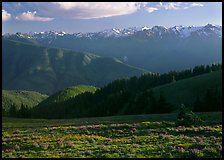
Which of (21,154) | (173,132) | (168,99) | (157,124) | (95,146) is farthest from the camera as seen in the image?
(168,99)

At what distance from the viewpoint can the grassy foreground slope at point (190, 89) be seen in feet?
390

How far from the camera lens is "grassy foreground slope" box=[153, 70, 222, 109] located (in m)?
119

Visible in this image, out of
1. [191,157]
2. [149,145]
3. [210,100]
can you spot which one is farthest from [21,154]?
[210,100]

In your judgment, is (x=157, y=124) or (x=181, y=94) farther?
(x=181, y=94)

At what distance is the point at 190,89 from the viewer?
132 m

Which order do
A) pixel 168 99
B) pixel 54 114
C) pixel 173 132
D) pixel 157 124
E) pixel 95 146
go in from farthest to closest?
pixel 54 114
pixel 168 99
pixel 157 124
pixel 173 132
pixel 95 146

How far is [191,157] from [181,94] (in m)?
106

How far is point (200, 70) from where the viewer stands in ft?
637

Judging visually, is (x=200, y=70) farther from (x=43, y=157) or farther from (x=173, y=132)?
(x=43, y=157)

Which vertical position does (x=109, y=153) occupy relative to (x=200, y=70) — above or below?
below

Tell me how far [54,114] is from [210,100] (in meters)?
105

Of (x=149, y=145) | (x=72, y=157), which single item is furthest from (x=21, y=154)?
(x=149, y=145)

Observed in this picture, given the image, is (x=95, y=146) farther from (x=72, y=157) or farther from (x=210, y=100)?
(x=210, y=100)

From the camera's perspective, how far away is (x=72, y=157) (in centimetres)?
2258
